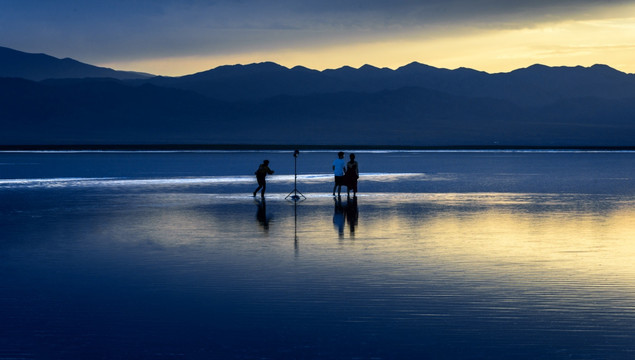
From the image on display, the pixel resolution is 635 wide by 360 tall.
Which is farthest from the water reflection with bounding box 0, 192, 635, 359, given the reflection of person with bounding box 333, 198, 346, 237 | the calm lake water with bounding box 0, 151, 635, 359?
the reflection of person with bounding box 333, 198, 346, 237

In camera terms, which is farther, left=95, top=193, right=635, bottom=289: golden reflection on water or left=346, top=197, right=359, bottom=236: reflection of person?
left=346, top=197, right=359, bottom=236: reflection of person

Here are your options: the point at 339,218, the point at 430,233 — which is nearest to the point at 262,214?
the point at 339,218

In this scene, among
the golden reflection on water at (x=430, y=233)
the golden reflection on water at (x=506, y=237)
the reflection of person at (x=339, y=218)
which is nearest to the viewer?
the golden reflection on water at (x=506, y=237)

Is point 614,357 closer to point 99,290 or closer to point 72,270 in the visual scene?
point 99,290

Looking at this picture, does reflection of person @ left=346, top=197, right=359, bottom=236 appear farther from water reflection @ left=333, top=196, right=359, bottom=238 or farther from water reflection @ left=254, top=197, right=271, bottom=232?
water reflection @ left=254, top=197, right=271, bottom=232

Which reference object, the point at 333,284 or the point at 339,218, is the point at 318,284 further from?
the point at 339,218

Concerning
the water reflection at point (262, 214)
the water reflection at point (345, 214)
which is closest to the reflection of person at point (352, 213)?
the water reflection at point (345, 214)

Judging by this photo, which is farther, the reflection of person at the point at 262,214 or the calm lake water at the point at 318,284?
the reflection of person at the point at 262,214

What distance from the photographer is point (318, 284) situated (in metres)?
10.5

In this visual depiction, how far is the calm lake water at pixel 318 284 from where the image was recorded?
25.2 feet

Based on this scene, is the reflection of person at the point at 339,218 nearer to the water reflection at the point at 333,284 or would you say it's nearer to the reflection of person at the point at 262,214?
the water reflection at the point at 333,284

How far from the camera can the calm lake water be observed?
7.68 metres

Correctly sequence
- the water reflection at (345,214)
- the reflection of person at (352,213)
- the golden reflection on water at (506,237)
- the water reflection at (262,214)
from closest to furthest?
1. the golden reflection on water at (506,237)
2. the water reflection at (345,214)
3. the reflection of person at (352,213)
4. the water reflection at (262,214)

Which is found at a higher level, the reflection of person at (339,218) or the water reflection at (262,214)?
the water reflection at (262,214)
